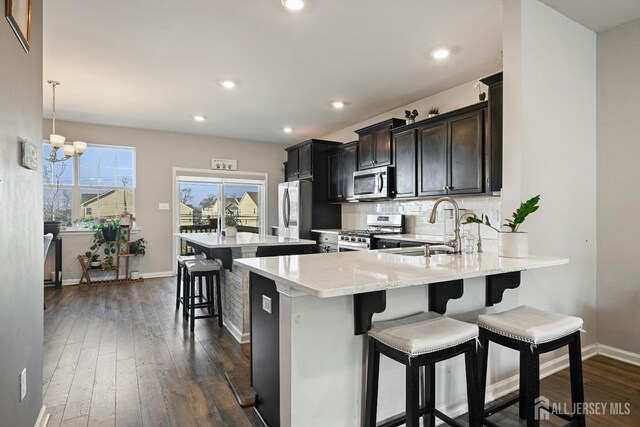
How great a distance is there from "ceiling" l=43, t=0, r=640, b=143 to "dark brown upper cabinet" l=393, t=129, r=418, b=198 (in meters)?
0.55

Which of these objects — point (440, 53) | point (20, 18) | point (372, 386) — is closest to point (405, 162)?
point (440, 53)

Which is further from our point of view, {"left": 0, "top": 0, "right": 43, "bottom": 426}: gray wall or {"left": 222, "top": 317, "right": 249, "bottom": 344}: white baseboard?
{"left": 222, "top": 317, "right": 249, "bottom": 344}: white baseboard

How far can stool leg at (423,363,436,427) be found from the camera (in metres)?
1.81

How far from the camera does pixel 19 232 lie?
1.45 m

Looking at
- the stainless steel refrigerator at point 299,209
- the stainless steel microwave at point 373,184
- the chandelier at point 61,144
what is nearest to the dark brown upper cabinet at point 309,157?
the stainless steel refrigerator at point 299,209

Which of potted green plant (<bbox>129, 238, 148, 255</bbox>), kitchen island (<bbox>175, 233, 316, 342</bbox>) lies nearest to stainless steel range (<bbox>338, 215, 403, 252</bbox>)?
kitchen island (<bbox>175, 233, 316, 342</bbox>)

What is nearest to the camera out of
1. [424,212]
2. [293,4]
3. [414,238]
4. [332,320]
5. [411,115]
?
[332,320]

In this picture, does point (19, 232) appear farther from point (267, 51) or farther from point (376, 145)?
point (376, 145)

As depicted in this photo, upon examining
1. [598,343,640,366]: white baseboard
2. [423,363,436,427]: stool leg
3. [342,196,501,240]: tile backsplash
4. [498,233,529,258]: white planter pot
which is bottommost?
[598,343,640,366]: white baseboard

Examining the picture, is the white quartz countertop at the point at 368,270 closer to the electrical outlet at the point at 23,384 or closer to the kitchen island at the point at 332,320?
the kitchen island at the point at 332,320

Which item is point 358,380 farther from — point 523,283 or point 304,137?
point 304,137

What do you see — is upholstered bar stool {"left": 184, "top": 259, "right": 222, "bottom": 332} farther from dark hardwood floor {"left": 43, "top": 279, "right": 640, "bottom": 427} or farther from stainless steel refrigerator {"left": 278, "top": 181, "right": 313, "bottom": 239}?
stainless steel refrigerator {"left": 278, "top": 181, "right": 313, "bottom": 239}

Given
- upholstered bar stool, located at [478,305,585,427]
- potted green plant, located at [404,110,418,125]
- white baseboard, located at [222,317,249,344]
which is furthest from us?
potted green plant, located at [404,110,418,125]

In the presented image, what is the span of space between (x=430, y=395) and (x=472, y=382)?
351 millimetres
